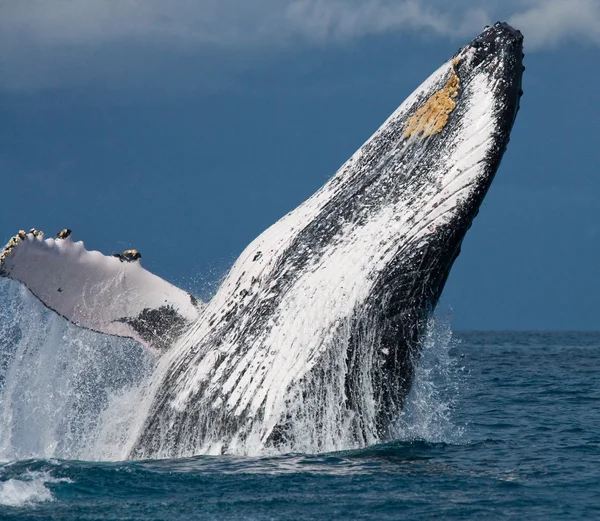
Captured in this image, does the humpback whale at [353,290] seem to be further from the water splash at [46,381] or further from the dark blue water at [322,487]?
the water splash at [46,381]

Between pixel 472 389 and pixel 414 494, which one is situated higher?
pixel 472 389

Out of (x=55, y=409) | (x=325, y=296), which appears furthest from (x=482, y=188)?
(x=55, y=409)

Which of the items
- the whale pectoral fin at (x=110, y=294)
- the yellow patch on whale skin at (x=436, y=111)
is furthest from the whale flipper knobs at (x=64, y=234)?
the yellow patch on whale skin at (x=436, y=111)

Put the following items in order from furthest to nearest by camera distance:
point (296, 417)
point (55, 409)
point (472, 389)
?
point (472, 389) < point (55, 409) < point (296, 417)

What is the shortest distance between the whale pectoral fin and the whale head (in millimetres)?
927

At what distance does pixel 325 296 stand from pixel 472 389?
13.2 m

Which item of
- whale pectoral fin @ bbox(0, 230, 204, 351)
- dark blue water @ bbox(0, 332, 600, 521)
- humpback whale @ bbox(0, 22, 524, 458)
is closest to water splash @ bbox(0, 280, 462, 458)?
whale pectoral fin @ bbox(0, 230, 204, 351)

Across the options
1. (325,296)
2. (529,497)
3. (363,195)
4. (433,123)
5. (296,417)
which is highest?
(433,123)

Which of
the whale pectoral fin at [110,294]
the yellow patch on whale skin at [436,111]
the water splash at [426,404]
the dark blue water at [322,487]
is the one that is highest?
the yellow patch on whale skin at [436,111]

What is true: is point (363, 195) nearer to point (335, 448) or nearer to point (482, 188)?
point (482, 188)

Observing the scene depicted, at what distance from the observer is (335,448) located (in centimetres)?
764

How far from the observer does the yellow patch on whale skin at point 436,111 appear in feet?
25.2

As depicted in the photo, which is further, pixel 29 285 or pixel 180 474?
pixel 29 285

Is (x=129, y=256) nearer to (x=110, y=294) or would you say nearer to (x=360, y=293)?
(x=110, y=294)
